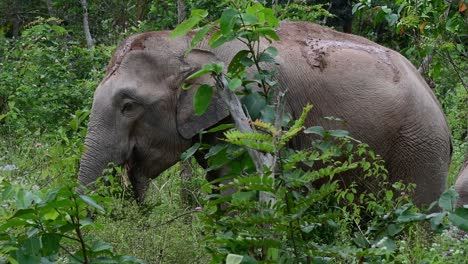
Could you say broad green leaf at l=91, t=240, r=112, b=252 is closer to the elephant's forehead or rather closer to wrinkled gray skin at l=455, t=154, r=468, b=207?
wrinkled gray skin at l=455, t=154, r=468, b=207

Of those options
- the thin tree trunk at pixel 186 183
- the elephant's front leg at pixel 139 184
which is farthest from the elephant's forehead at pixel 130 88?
the thin tree trunk at pixel 186 183

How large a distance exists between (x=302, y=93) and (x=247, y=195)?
11.0 ft

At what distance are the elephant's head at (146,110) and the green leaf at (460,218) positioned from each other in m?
3.25

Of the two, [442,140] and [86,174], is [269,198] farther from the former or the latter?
[442,140]

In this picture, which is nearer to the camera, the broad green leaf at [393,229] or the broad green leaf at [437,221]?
the broad green leaf at [437,221]

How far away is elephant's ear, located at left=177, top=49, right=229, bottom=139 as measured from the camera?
7387 mm

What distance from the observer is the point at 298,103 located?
774 centimetres

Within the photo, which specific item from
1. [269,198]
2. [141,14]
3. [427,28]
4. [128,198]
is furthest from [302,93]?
[141,14]

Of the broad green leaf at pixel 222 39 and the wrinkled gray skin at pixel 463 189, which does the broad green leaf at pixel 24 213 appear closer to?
the broad green leaf at pixel 222 39

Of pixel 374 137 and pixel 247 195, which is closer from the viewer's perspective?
pixel 247 195

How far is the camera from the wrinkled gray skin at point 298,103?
24.4 feet

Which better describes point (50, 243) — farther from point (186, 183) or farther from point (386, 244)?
point (186, 183)

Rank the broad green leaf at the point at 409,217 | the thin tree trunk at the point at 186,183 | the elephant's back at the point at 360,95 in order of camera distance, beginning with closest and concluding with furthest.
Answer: the broad green leaf at the point at 409,217, the elephant's back at the point at 360,95, the thin tree trunk at the point at 186,183

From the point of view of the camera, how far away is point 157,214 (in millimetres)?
7301
